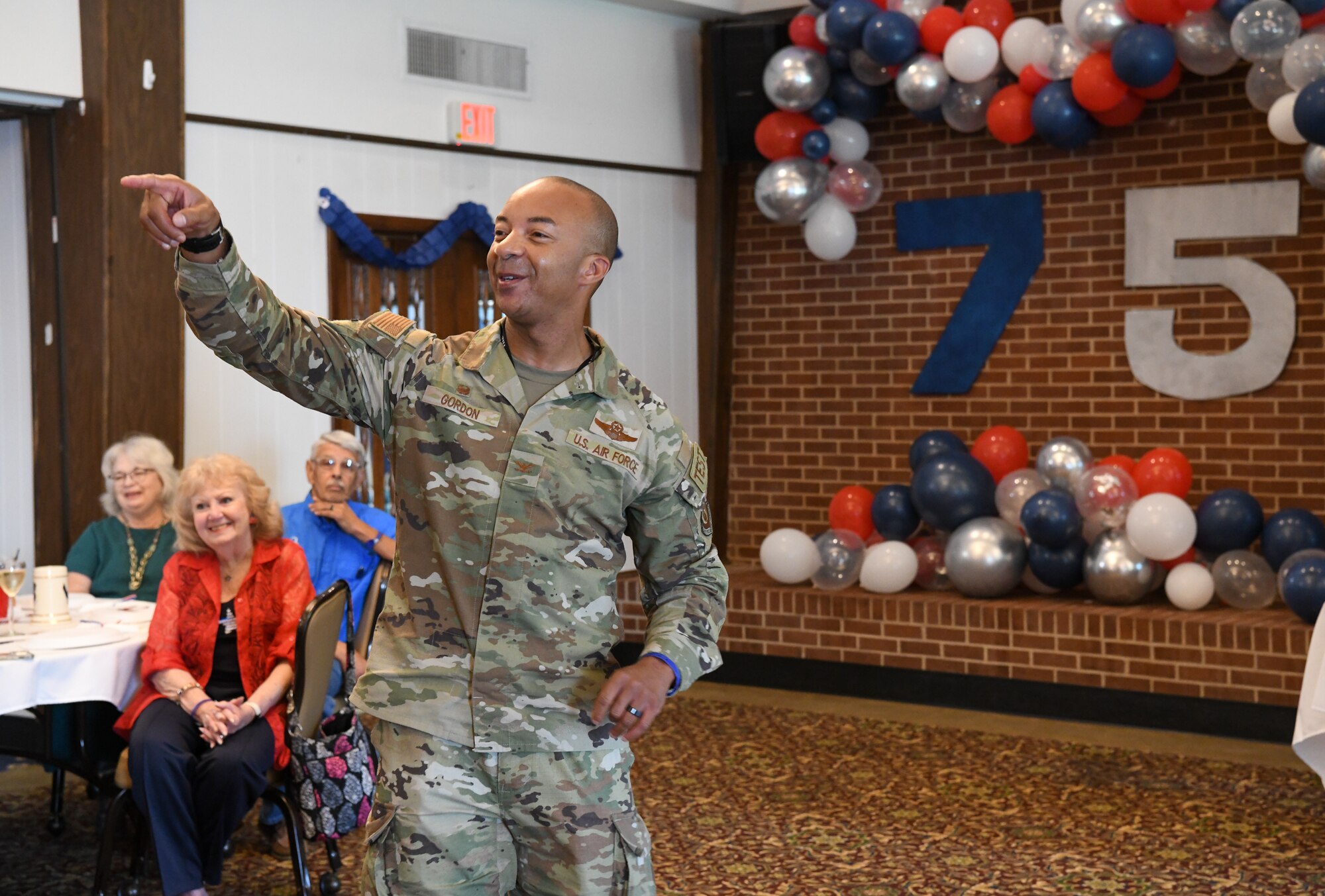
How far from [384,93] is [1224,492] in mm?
4081

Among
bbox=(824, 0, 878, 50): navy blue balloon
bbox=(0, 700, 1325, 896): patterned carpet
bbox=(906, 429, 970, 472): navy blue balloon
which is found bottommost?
bbox=(0, 700, 1325, 896): patterned carpet

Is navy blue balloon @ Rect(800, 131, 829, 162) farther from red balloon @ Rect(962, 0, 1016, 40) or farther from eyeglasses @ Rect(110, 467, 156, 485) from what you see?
eyeglasses @ Rect(110, 467, 156, 485)

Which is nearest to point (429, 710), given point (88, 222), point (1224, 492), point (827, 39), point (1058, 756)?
point (1058, 756)

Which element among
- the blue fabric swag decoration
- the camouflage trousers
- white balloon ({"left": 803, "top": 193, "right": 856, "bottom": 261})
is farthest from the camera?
white balloon ({"left": 803, "top": 193, "right": 856, "bottom": 261})

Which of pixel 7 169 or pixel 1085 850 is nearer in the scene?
pixel 1085 850

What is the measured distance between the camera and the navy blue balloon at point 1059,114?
254 inches

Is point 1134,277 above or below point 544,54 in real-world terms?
below

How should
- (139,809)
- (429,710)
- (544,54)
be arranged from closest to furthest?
(429,710) → (139,809) → (544,54)

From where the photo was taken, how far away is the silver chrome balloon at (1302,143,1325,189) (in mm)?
5801

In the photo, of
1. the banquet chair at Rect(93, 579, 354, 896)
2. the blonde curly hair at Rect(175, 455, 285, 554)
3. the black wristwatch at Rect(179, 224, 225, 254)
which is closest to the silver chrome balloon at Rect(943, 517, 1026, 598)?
the banquet chair at Rect(93, 579, 354, 896)

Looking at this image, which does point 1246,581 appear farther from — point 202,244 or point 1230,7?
point 202,244

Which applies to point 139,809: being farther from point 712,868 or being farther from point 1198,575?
point 1198,575

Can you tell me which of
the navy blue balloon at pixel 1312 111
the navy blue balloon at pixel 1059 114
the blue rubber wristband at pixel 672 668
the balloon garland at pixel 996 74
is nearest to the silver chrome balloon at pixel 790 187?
the balloon garland at pixel 996 74

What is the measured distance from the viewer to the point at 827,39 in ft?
22.9
